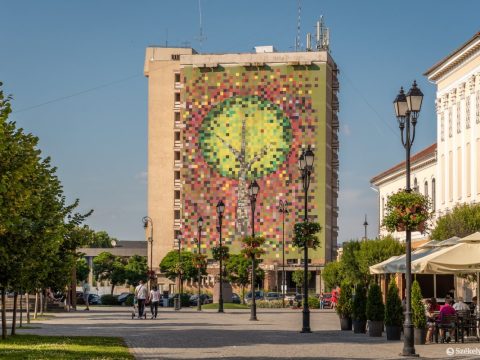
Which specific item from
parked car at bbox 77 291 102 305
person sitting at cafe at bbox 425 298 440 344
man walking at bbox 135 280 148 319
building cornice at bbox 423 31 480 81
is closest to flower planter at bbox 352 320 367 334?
person sitting at cafe at bbox 425 298 440 344

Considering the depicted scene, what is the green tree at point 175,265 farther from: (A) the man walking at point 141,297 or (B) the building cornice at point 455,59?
(A) the man walking at point 141,297

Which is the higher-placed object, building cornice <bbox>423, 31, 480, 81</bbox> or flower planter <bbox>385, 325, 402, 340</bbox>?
building cornice <bbox>423, 31, 480, 81</bbox>

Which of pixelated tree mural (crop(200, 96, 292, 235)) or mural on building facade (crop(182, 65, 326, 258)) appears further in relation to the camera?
pixelated tree mural (crop(200, 96, 292, 235))

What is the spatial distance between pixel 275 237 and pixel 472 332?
118 metres

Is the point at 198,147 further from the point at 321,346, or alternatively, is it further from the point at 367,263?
the point at 321,346

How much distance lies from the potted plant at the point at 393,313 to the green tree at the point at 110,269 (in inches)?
4649

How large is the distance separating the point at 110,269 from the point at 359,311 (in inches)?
4879

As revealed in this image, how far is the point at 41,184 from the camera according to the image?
33656mm

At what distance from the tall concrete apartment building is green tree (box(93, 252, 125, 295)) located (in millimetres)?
8302

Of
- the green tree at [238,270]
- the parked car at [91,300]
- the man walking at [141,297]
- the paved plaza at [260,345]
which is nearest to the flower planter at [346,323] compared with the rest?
the paved plaza at [260,345]

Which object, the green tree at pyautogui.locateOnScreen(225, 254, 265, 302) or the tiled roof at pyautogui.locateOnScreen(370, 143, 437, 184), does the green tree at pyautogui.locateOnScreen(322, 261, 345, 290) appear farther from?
the green tree at pyautogui.locateOnScreen(225, 254, 265, 302)

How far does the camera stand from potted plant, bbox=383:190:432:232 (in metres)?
31.1

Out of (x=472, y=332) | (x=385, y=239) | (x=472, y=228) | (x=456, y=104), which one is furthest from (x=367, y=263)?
(x=472, y=332)

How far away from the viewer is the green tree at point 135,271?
6063 inches
